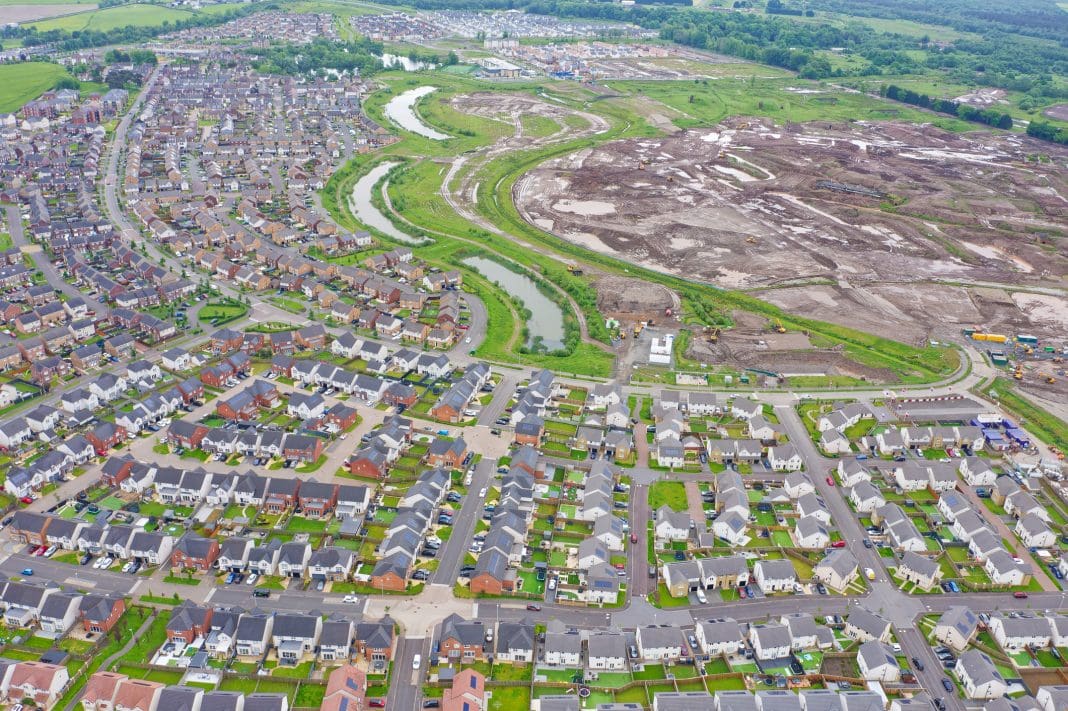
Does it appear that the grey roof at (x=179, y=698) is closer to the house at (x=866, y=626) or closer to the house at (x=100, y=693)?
the house at (x=100, y=693)

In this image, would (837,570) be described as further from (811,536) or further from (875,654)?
(875,654)

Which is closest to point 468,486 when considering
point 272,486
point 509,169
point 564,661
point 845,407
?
point 272,486

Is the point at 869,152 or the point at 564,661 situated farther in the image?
the point at 869,152

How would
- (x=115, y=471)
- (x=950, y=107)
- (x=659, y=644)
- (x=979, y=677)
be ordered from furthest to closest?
(x=950, y=107)
(x=115, y=471)
(x=659, y=644)
(x=979, y=677)

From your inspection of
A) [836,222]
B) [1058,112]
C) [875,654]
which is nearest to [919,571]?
[875,654]

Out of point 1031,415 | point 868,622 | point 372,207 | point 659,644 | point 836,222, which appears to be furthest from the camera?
point 372,207

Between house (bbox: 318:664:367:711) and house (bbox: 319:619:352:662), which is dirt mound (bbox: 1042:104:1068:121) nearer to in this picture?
house (bbox: 319:619:352:662)

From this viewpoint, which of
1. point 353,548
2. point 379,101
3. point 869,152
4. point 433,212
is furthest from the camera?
point 379,101

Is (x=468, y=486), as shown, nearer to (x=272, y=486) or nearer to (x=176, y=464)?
(x=272, y=486)
